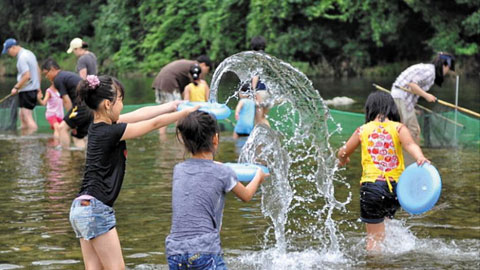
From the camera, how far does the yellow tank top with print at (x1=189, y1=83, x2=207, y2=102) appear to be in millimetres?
12922

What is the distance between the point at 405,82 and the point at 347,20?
822 inches

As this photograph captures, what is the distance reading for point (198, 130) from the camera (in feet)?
13.9

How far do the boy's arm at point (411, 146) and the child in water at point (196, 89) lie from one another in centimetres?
Result: 689

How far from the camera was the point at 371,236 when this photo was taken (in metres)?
6.55

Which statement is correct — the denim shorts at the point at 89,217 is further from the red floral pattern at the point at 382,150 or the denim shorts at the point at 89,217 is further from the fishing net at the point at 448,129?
the fishing net at the point at 448,129

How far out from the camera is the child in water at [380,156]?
6.34 meters

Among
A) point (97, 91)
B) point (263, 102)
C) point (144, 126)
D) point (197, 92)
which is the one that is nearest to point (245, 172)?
point (144, 126)

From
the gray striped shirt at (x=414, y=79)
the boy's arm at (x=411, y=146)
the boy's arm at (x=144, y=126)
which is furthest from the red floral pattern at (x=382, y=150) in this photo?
the gray striped shirt at (x=414, y=79)

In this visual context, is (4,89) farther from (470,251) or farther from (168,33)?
(470,251)

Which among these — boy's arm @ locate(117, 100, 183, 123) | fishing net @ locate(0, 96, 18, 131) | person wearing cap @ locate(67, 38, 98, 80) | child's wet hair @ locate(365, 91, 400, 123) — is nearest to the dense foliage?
fishing net @ locate(0, 96, 18, 131)

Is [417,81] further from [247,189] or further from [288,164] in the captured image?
[247,189]

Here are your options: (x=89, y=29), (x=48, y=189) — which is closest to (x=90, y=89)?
(x=48, y=189)

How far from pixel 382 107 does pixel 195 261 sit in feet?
8.99

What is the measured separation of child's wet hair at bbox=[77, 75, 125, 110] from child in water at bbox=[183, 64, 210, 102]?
8.09 metres
